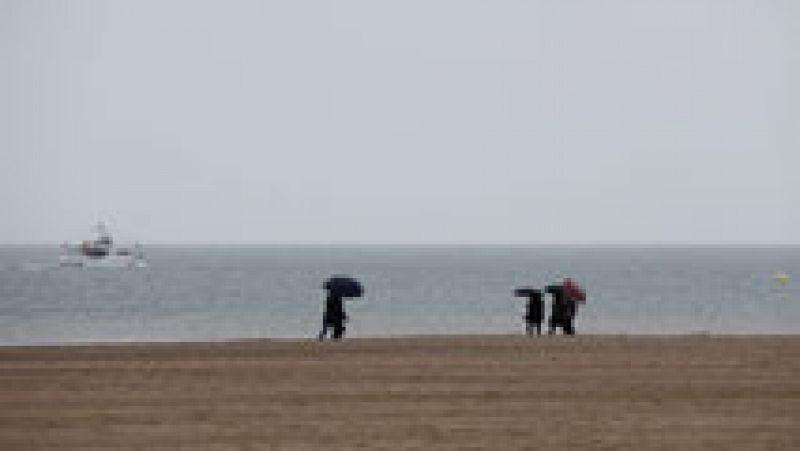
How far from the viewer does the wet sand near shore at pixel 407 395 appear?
52.3 feet

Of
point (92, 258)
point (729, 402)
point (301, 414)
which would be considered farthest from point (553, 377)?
point (92, 258)

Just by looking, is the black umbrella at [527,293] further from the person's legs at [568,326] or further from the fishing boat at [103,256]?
the fishing boat at [103,256]

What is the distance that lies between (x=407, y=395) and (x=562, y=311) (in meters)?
12.2

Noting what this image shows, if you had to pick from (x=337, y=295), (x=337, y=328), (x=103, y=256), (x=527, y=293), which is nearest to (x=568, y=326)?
(x=527, y=293)

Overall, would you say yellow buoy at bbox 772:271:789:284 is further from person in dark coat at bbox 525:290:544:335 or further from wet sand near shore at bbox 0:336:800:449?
wet sand near shore at bbox 0:336:800:449

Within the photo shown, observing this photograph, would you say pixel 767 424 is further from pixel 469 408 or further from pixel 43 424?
pixel 43 424

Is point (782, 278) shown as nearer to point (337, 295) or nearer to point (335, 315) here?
point (335, 315)

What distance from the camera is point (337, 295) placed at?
97.2ft

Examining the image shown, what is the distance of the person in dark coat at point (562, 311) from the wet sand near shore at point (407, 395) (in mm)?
3660

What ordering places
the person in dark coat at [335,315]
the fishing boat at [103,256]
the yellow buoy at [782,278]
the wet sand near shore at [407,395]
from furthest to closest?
the fishing boat at [103,256]
the yellow buoy at [782,278]
the person in dark coat at [335,315]
the wet sand near shore at [407,395]

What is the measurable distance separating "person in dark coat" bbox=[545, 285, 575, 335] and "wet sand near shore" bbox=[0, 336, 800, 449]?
12.0 feet

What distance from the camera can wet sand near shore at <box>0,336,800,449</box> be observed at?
15930mm

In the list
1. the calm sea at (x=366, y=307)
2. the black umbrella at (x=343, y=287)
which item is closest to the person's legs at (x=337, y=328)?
the black umbrella at (x=343, y=287)

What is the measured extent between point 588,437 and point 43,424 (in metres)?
5.30
